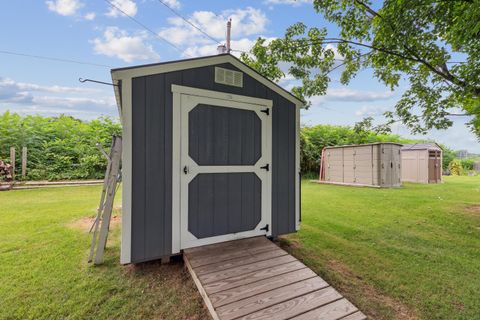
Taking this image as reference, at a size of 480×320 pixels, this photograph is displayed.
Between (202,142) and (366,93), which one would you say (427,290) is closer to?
(202,142)

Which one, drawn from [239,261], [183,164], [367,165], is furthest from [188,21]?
[367,165]

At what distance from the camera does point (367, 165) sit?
8.93 m

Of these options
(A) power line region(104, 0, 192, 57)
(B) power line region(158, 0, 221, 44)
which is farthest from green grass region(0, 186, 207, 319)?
(B) power line region(158, 0, 221, 44)

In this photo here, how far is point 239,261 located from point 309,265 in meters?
0.89

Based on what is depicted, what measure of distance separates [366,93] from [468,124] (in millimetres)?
22489

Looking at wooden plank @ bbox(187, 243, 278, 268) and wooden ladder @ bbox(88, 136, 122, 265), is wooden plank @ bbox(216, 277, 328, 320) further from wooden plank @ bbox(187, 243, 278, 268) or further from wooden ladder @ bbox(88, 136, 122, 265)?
wooden ladder @ bbox(88, 136, 122, 265)

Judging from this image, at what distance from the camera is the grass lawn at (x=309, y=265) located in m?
1.91

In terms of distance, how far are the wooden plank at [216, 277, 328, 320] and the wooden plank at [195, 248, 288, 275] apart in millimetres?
473

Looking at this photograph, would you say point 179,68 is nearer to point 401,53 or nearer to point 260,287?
point 260,287

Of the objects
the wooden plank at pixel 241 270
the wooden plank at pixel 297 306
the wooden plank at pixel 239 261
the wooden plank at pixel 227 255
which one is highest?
the wooden plank at pixel 227 255

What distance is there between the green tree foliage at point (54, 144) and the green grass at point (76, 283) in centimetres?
570

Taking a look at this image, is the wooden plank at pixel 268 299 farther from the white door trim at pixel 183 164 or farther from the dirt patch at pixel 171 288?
the white door trim at pixel 183 164

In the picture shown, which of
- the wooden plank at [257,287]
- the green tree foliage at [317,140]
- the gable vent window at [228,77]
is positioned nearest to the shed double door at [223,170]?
the gable vent window at [228,77]

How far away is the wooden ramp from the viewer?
1636mm
